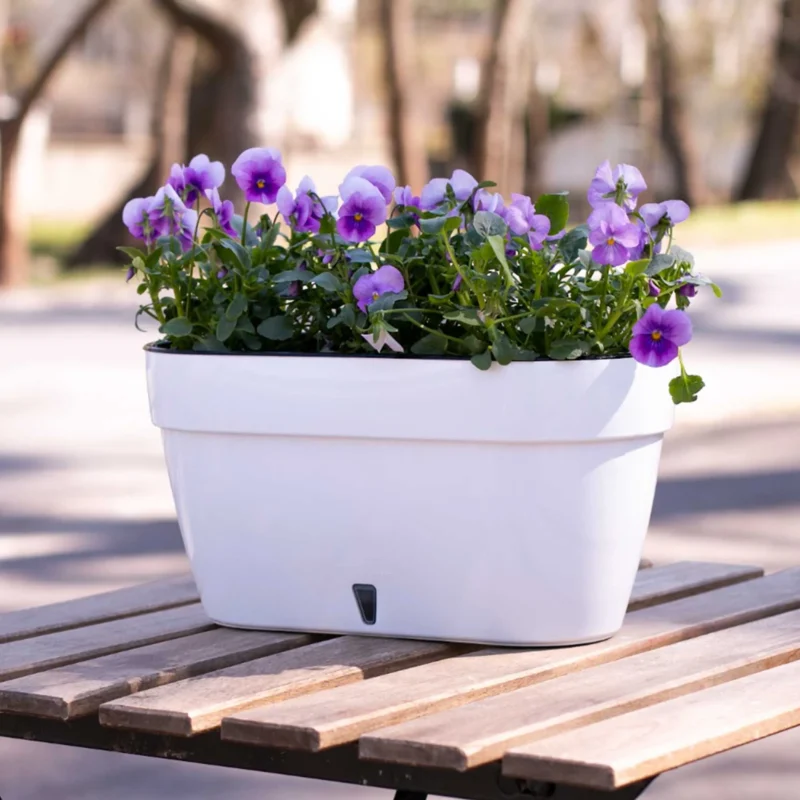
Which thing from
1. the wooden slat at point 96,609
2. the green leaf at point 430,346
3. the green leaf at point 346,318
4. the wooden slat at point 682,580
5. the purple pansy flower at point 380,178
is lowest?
the wooden slat at point 682,580

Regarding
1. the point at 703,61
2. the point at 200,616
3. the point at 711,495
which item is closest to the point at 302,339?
the point at 200,616

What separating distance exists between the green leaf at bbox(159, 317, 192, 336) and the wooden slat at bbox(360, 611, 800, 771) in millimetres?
534

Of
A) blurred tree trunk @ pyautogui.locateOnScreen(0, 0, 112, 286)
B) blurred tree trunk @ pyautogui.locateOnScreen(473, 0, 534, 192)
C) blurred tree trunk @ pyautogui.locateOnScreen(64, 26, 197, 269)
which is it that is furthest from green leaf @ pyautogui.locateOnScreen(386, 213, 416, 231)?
blurred tree trunk @ pyautogui.locateOnScreen(64, 26, 197, 269)

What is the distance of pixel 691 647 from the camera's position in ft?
5.60

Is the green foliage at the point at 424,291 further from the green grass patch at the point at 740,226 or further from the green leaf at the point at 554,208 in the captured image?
the green grass patch at the point at 740,226

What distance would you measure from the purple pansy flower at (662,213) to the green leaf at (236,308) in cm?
42

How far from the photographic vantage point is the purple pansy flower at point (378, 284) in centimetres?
167

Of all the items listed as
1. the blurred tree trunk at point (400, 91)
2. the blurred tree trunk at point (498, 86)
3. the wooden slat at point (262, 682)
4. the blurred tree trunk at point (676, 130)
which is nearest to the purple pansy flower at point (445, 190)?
the wooden slat at point (262, 682)

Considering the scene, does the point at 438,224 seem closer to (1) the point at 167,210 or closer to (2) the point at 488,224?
(2) the point at 488,224

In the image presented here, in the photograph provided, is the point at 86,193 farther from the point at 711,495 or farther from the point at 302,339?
the point at 302,339

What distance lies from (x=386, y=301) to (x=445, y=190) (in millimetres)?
204

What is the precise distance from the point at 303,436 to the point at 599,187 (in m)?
0.39

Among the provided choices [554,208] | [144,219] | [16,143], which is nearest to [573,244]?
[554,208]

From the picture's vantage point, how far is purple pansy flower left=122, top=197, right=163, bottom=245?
1.86 metres
